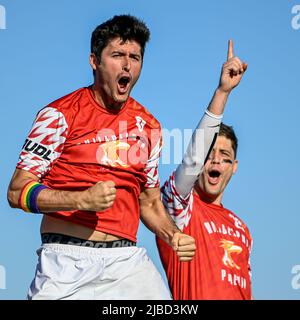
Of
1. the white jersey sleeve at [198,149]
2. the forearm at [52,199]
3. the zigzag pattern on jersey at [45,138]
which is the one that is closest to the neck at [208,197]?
the white jersey sleeve at [198,149]

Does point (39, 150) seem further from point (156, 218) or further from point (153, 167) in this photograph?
point (156, 218)

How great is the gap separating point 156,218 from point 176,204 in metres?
0.57

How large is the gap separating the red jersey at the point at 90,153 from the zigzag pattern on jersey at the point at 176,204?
79 centimetres

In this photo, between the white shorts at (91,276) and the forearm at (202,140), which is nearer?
the white shorts at (91,276)

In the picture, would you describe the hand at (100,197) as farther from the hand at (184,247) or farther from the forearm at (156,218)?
the forearm at (156,218)

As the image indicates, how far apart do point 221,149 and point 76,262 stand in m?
2.79

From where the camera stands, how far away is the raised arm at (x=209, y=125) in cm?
731

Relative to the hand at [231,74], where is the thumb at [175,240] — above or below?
below

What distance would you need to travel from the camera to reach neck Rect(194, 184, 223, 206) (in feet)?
27.6

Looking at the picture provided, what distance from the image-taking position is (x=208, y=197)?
840 cm

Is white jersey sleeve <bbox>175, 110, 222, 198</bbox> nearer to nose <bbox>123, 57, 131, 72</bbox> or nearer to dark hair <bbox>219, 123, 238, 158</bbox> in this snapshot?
nose <bbox>123, 57, 131, 72</bbox>
